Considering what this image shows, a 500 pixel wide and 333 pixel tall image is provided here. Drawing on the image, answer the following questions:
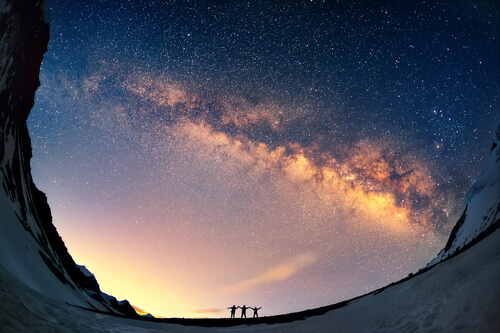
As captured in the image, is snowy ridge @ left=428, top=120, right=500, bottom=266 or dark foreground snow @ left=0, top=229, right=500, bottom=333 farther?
snowy ridge @ left=428, top=120, right=500, bottom=266

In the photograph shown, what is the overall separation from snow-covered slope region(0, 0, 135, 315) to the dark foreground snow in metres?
6.76

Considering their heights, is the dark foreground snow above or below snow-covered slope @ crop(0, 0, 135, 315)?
below

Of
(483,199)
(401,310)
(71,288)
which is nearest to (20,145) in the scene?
(71,288)

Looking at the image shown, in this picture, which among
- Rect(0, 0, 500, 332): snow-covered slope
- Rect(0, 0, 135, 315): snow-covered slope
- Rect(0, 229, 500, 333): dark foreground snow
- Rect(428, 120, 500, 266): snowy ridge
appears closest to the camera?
Rect(0, 229, 500, 333): dark foreground snow

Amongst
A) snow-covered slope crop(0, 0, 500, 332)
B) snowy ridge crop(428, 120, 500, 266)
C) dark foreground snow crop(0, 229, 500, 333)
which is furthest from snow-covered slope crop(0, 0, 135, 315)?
snowy ridge crop(428, 120, 500, 266)

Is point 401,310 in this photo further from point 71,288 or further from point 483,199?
point 71,288

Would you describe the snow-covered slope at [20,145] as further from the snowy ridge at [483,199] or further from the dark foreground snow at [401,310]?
the snowy ridge at [483,199]

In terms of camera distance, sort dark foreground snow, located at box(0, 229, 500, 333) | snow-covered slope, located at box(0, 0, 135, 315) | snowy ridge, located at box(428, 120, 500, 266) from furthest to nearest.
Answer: snowy ridge, located at box(428, 120, 500, 266), snow-covered slope, located at box(0, 0, 135, 315), dark foreground snow, located at box(0, 229, 500, 333)

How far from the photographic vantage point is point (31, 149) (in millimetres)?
28312

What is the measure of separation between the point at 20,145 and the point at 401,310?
3263 cm

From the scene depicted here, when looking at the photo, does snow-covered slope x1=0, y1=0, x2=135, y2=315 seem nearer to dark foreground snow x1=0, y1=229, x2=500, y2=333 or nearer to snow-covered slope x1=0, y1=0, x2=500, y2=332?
snow-covered slope x1=0, y1=0, x2=500, y2=332

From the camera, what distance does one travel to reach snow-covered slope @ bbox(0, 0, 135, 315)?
53.2 feet

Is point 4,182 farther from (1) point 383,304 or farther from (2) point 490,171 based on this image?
(2) point 490,171

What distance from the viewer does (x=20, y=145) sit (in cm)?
2553
